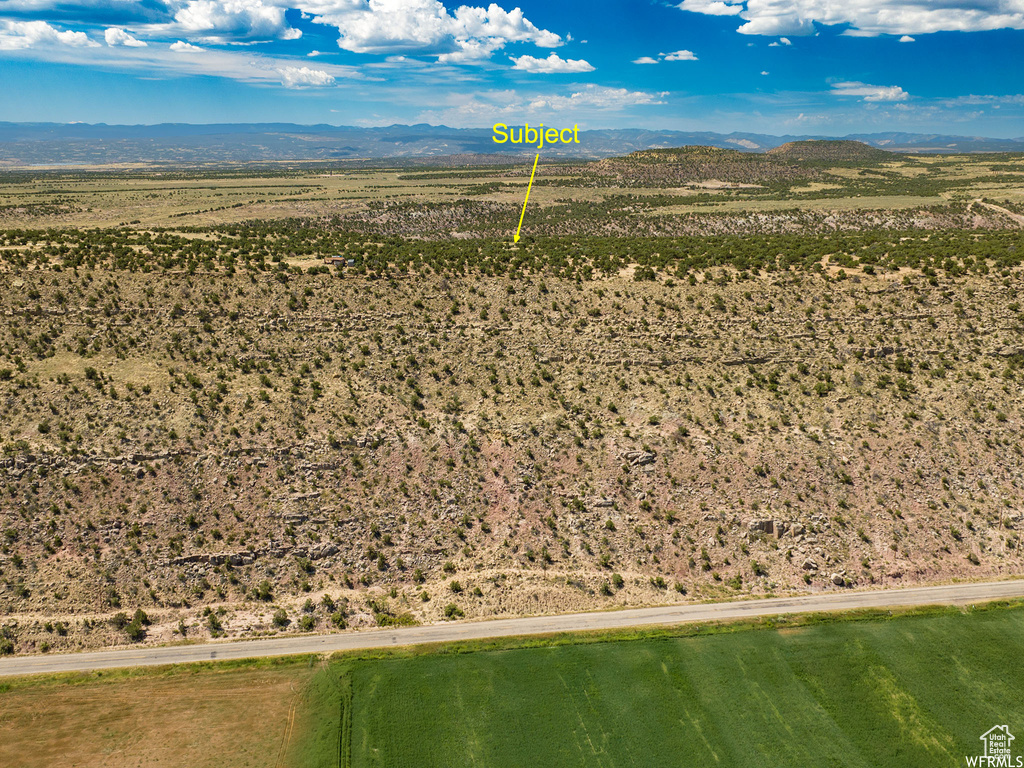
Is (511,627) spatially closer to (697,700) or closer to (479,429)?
(697,700)

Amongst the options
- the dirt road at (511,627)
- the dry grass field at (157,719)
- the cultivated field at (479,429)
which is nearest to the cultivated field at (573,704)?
the dry grass field at (157,719)

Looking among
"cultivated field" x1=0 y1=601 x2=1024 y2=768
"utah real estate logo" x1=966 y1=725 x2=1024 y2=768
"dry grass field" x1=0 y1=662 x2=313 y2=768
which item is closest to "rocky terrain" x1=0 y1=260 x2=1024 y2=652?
"dry grass field" x1=0 y1=662 x2=313 y2=768

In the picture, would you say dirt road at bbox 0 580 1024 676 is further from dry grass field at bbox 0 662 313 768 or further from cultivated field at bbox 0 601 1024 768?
dry grass field at bbox 0 662 313 768

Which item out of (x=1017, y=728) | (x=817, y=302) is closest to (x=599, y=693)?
(x=1017, y=728)

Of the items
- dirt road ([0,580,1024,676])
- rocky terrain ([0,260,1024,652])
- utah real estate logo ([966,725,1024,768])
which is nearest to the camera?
utah real estate logo ([966,725,1024,768])

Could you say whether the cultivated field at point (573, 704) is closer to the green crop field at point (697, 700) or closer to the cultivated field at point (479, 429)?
the green crop field at point (697, 700)
